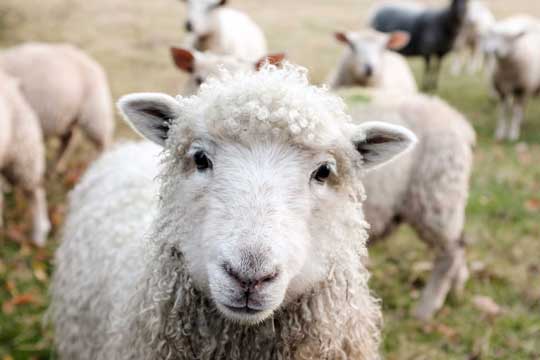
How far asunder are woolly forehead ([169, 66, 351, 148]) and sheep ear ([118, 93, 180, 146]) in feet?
0.19

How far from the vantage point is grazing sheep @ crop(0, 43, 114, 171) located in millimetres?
5086

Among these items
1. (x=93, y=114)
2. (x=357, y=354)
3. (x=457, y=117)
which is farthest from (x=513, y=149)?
(x=357, y=354)

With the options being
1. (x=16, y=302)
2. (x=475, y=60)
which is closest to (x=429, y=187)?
(x=16, y=302)

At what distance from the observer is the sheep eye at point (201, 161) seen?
1816 mm

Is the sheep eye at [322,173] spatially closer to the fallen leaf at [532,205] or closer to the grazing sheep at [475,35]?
the fallen leaf at [532,205]

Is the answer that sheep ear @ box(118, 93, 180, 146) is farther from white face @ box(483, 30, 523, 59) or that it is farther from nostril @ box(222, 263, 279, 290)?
white face @ box(483, 30, 523, 59)

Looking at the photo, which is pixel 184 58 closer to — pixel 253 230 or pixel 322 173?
pixel 322 173

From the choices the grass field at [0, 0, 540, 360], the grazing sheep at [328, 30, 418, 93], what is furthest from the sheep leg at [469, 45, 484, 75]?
the grazing sheep at [328, 30, 418, 93]

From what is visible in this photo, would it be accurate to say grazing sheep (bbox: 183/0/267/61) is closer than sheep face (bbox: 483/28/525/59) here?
Yes

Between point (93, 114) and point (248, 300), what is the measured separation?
4.40 m

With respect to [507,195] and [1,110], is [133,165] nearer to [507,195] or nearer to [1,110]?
[1,110]

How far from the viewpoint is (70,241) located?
9.89 ft

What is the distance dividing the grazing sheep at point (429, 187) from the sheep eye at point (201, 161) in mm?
2148

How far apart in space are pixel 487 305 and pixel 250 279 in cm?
315
